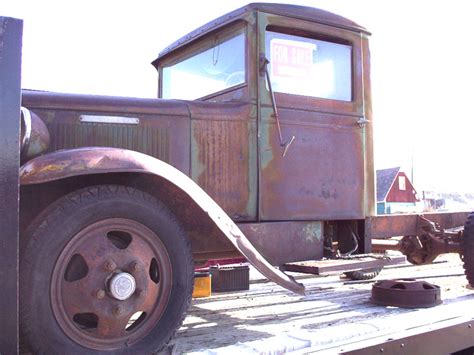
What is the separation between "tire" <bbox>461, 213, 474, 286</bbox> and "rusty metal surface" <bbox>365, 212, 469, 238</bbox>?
1.24 feet

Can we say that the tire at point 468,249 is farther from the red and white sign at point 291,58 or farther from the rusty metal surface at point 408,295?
the red and white sign at point 291,58

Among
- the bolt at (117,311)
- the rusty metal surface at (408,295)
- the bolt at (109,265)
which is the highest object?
the bolt at (109,265)

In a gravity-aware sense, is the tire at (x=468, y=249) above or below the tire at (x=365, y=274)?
above

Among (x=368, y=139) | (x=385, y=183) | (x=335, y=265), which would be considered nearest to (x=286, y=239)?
(x=335, y=265)

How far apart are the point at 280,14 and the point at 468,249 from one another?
226 centimetres

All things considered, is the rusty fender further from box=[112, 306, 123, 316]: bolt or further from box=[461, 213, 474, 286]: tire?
box=[461, 213, 474, 286]: tire

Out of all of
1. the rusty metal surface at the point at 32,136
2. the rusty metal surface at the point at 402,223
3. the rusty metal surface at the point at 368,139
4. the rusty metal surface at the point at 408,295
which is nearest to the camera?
the rusty metal surface at the point at 32,136

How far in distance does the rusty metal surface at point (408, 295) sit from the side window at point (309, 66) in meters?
1.35

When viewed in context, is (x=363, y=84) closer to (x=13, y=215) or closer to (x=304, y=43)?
(x=304, y=43)

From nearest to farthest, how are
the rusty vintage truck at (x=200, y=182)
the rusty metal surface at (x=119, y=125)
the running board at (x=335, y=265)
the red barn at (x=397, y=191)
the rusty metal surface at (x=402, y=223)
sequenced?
the rusty vintage truck at (x=200, y=182)
the rusty metal surface at (x=119, y=125)
the running board at (x=335, y=265)
the rusty metal surface at (x=402, y=223)
the red barn at (x=397, y=191)

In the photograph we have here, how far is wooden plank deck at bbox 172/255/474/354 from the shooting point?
2.25m

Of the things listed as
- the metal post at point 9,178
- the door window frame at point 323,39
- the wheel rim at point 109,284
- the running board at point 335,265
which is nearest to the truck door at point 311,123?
the door window frame at point 323,39

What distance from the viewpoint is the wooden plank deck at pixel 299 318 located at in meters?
2.25

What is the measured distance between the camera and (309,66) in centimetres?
353
